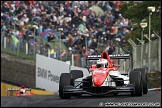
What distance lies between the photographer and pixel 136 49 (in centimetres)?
2631

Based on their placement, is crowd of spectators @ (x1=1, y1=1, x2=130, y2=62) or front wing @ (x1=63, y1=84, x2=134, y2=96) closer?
front wing @ (x1=63, y1=84, x2=134, y2=96)

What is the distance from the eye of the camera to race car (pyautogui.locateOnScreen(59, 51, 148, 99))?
14.2 meters

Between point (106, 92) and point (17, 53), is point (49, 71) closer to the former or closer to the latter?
point (17, 53)

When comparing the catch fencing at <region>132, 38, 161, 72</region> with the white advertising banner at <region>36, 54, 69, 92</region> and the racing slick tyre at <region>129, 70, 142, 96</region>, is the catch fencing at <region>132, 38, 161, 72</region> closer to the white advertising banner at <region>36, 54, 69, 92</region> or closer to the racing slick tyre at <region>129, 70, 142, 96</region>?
the white advertising banner at <region>36, 54, 69, 92</region>

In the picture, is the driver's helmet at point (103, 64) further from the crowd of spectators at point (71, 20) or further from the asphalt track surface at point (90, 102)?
the crowd of spectators at point (71, 20)

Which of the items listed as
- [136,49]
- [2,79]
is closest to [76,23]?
[2,79]

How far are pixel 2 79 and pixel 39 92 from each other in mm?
2967

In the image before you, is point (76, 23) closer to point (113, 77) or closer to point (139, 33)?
point (139, 33)

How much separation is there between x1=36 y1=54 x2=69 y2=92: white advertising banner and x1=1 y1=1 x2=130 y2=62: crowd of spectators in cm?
241

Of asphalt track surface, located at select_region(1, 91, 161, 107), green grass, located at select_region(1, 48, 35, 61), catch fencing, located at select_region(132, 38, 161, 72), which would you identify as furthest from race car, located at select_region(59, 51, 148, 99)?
green grass, located at select_region(1, 48, 35, 61)

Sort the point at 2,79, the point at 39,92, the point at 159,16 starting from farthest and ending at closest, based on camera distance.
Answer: the point at 159,16, the point at 2,79, the point at 39,92

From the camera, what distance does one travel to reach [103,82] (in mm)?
14133

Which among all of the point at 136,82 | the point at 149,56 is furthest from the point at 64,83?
the point at 149,56

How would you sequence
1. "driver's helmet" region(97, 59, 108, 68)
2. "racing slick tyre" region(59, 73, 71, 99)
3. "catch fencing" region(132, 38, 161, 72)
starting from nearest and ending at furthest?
1. "racing slick tyre" region(59, 73, 71, 99)
2. "driver's helmet" region(97, 59, 108, 68)
3. "catch fencing" region(132, 38, 161, 72)
